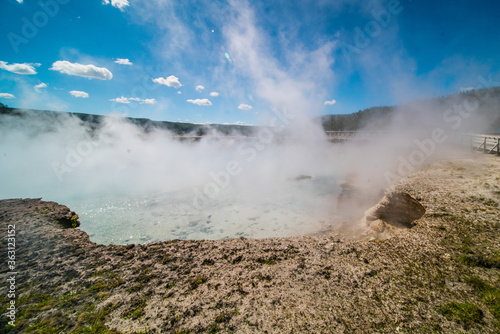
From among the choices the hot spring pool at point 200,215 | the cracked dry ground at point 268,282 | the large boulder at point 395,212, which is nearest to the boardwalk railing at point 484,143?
the hot spring pool at point 200,215

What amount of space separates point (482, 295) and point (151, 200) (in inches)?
410

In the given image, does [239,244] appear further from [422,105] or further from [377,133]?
[422,105]

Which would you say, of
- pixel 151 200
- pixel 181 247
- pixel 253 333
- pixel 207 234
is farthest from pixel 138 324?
pixel 151 200

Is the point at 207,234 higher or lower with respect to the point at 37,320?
lower

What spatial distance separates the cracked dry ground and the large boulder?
1048 mm

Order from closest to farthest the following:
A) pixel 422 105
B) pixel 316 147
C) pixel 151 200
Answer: pixel 151 200 → pixel 316 147 → pixel 422 105

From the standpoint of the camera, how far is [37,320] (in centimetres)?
225

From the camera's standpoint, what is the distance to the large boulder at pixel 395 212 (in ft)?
17.8

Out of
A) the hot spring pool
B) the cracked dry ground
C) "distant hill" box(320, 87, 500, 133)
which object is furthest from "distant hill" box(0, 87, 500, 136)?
the cracked dry ground

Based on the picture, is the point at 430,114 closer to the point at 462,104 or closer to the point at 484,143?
the point at 484,143

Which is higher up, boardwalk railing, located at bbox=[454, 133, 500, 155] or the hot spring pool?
boardwalk railing, located at bbox=[454, 133, 500, 155]

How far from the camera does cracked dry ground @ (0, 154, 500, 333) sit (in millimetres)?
2213

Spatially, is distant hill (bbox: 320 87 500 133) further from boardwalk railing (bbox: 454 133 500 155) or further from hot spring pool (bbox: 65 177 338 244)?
hot spring pool (bbox: 65 177 338 244)

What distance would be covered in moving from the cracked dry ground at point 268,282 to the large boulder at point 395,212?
1.05 m
